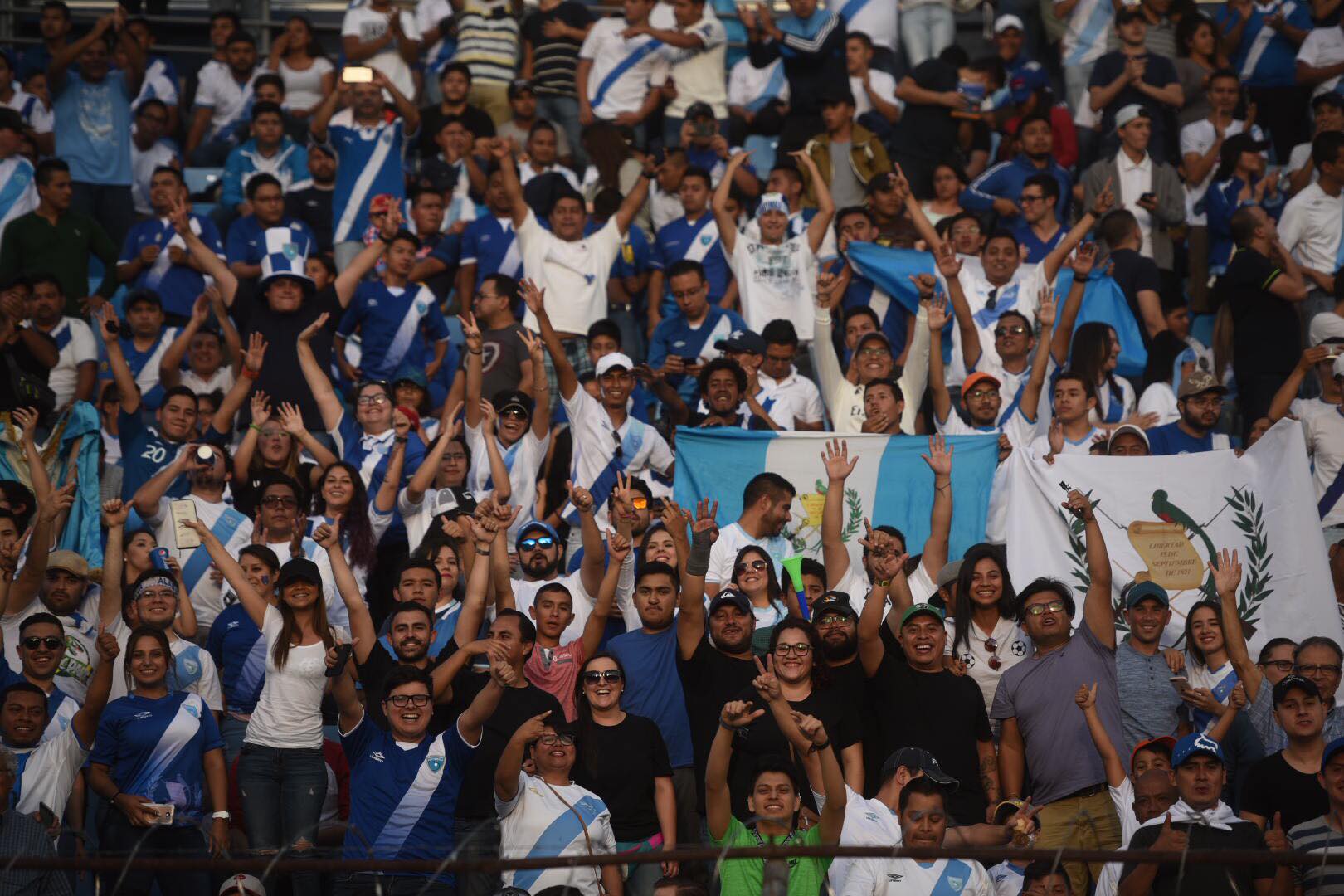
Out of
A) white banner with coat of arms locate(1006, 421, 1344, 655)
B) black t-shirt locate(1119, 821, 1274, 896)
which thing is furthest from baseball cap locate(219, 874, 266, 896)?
white banner with coat of arms locate(1006, 421, 1344, 655)

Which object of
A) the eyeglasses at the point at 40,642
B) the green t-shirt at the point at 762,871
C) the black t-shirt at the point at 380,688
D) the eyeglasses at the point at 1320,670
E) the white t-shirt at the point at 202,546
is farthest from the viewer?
the white t-shirt at the point at 202,546

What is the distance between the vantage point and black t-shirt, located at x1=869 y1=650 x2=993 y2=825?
8.50 m

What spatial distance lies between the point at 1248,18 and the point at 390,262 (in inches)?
330

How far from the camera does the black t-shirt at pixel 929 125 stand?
14.7m

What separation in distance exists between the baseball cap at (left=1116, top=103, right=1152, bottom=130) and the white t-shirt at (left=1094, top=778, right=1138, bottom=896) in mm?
7059

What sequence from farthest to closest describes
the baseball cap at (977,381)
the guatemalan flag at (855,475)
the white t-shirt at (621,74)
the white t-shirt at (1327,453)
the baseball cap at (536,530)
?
the white t-shirt at (621,74) → the baseball cap at (977,381) → the guatemalan flag at (855,475) → the white t-shirt at (1327,453) → the baseball cap at (536,530)

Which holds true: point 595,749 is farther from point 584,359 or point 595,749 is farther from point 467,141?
point 467,141

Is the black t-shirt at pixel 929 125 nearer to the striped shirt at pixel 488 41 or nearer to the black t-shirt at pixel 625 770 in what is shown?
the striped shirt at pixel 488 41

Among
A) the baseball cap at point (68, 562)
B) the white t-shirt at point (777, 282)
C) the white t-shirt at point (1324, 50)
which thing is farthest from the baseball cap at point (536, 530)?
the white t-shirt at point (1324, 50)

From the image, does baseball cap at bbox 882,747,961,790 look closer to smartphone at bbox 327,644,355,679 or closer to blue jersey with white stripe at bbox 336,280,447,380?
smartphone at bbox 327,644,355,679

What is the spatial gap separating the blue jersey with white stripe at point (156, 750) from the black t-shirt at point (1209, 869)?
4.42 metres

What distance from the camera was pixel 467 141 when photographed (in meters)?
14.6

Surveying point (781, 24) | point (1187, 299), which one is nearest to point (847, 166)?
point (781, 24)

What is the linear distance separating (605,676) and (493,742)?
2.00ft
